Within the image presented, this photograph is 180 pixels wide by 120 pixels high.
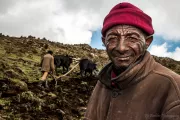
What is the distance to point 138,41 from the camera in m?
1.75

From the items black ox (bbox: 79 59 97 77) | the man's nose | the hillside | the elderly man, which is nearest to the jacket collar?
the elderly man

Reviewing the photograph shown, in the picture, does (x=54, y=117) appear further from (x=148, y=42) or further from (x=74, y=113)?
(x=148, y=42)

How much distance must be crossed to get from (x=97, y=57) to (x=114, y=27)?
30433mm

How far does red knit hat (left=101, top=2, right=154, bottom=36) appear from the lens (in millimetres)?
1749

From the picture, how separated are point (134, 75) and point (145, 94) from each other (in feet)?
0.38

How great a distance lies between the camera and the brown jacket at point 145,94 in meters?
1.58

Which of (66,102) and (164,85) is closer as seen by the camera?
(164,85)

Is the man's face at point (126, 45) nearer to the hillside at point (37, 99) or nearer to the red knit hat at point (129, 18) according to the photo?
the red knit hat at point (129, 18)

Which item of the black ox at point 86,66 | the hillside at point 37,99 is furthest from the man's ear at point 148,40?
the black ox at point 86,66

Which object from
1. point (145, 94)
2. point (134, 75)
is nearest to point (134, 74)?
point (134, 75)

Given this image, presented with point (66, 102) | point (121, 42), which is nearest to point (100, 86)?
point (121, 42)

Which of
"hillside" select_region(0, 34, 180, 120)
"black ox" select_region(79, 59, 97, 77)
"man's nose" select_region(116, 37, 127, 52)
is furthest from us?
"black ox" select_region(79, 59, 97, 77)

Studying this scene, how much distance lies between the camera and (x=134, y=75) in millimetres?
1690

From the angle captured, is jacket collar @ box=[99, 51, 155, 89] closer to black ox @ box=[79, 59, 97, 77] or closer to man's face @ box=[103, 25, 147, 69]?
man's face @ box=[103, 25, 147, 69]
